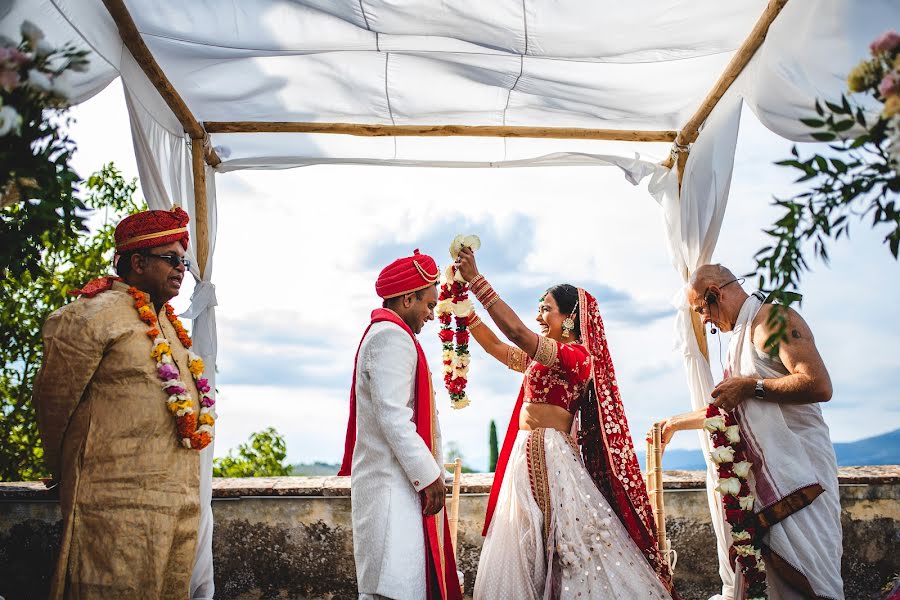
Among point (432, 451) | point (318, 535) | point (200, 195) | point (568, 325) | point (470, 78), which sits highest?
point (470, 78)

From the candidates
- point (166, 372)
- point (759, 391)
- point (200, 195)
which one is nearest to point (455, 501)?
point (759, 391)

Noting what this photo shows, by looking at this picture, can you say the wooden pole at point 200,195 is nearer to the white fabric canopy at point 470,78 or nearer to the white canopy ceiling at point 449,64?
the white fabric canopy at point 470,78

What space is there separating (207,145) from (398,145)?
141cm

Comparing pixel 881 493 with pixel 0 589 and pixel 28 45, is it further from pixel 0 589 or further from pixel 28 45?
pixel 0 589

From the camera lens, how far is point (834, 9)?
3537 millimetres

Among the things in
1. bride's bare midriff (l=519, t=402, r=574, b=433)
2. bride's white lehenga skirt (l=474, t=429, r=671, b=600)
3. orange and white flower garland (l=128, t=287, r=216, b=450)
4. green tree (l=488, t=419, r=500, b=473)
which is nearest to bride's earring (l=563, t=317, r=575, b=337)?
bride's bare midriff (l=519, t=402, r=574, b=433)

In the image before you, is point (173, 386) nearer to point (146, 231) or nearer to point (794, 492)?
point (146, 231)

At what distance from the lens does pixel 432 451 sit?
356 centimetres

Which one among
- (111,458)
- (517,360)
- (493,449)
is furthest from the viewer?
(493,449)

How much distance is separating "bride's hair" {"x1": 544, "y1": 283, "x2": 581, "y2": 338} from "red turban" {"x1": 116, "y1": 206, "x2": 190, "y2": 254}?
2262 millimetres

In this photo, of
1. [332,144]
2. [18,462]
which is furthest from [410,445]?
[18,462]

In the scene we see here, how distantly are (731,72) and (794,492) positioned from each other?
8.58ft

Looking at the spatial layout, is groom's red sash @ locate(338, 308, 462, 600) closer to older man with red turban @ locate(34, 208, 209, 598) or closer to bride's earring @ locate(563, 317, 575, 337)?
older man with red turban @ locate(34, 208, 209, 598)

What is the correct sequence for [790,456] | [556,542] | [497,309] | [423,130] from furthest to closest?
[423,130] → [497,309] → [556,542] → [790,456]
